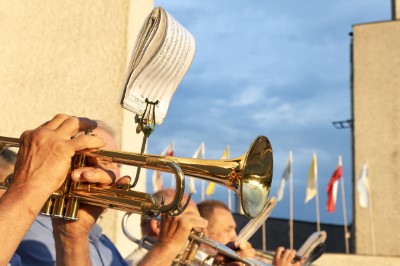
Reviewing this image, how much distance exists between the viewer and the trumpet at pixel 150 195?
1.88 m

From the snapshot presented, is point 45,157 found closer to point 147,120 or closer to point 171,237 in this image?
point 147,120

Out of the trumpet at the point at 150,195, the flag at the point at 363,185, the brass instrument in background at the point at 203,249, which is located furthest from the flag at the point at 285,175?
the trumpet at the point at 150,195

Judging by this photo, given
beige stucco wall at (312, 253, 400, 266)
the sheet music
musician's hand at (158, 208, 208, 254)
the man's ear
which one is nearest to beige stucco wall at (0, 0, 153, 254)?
the man's ear

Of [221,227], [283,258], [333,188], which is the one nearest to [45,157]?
[283,258]

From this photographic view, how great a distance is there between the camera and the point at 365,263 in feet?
27.9

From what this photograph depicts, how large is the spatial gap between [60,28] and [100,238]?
2211 millimetres

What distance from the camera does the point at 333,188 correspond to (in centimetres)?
1698

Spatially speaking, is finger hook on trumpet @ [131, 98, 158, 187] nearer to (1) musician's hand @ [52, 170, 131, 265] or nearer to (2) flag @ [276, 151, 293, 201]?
(1) musician's hand @ [52, 170, 131, 265]

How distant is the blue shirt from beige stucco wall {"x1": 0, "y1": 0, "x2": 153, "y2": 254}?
4.68ft

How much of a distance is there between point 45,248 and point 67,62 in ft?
8.24

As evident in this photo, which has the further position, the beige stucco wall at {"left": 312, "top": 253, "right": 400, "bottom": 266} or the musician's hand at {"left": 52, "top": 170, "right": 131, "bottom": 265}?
the beige stucco wall at {"left": 312, "top": 253, "right": 400, "bottom": 266}

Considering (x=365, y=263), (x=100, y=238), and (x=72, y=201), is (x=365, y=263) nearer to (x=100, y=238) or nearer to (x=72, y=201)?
(x=100, y=238)

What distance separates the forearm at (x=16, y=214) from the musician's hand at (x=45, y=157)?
2 centimetres

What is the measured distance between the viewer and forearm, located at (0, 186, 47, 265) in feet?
5.26
